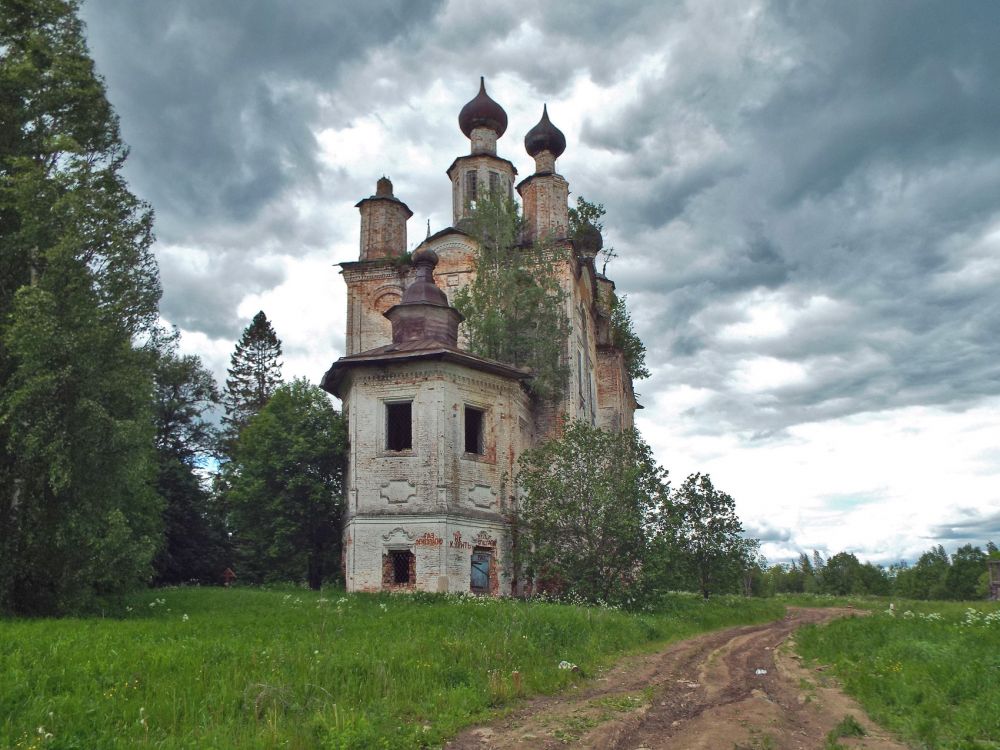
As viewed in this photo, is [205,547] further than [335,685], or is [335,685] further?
[205,547]

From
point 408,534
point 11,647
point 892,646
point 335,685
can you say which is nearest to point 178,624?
point 11,647

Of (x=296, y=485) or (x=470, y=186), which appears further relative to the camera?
(x=470, y=186)

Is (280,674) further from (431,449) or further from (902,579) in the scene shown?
(902,579)

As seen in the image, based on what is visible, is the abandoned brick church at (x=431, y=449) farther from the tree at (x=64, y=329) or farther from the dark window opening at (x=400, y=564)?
the tree at (x=64, y=329)

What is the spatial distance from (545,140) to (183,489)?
20.3 m

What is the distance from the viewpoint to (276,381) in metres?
41.7

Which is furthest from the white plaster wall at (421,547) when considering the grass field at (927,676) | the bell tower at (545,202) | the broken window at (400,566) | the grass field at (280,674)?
the bell tower at (545,202)

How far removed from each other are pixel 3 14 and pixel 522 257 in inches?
594

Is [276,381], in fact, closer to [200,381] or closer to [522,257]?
[200,381]

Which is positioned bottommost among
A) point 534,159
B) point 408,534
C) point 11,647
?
point 11,647

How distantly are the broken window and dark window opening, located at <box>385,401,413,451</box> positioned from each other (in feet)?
8.60

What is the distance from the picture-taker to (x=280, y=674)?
8023mm

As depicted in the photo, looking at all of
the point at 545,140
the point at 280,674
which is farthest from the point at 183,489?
the point at 280,674

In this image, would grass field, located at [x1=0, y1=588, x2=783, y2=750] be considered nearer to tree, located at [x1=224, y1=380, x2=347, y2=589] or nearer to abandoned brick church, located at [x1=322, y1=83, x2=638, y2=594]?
abandoned brick church, located at [x1=322, y1=83, x2=638, y2=594]
